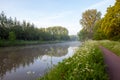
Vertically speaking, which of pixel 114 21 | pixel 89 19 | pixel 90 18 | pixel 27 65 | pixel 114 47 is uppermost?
pixel 90 18

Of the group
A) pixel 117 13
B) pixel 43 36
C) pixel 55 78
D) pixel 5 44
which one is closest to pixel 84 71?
pixel 55 78

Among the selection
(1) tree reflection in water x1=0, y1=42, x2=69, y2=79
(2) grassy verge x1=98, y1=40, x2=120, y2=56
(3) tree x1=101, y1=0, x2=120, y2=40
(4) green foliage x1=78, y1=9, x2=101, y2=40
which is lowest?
(1) tree reflection in water x1=0, y1=42, x2=69, y2=79

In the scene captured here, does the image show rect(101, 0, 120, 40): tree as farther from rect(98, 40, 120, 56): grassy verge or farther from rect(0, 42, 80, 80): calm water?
rect(0, 42, 80, 80): calm water

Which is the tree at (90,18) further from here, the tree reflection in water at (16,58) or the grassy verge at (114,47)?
the grassy verge at (114,47)

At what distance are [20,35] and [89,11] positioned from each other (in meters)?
25.6

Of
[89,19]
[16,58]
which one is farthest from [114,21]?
[89,19]

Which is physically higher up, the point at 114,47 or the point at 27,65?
the point at 114,47

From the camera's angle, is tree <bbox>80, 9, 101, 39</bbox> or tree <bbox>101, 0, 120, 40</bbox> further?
tree <bbox>80, 9, 101, 39</bbox>

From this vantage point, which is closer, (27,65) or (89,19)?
(27,65)

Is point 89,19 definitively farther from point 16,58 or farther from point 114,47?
point 114,47

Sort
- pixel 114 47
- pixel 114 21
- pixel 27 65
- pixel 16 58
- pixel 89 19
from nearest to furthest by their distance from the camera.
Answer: pixel 27 65, pixel 114 47, pixel 16 58, pixel 114 21, pixel 89 19

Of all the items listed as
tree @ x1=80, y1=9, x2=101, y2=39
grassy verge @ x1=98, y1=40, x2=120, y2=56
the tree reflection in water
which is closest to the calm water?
the tree reflection in water

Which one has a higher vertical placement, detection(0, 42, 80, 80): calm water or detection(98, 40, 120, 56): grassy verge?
detection(98, 40, 120, 56): grassy verge

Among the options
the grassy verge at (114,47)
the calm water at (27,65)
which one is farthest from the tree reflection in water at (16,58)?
the grassy verge at (114,47)
